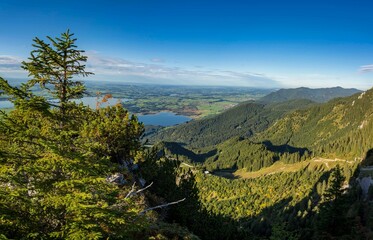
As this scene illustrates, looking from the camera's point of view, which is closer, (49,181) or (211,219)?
(49,181)

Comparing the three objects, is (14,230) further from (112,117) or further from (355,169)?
(355,169)

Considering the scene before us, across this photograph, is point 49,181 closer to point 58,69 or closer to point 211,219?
point 58,69

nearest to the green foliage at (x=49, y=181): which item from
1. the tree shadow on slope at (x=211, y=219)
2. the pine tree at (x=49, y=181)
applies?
the pine tree at (x=49, y=181)

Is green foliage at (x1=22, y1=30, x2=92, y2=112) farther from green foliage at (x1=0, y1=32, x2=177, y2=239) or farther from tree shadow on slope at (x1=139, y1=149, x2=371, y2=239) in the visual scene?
tree shadow on slope at (x1=139, y1=149, x2=371, y2=239)

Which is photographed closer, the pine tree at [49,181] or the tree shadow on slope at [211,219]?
the pine tree at [49,181]

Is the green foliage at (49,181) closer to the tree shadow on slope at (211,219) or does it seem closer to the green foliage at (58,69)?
the green foliage at (58,69)

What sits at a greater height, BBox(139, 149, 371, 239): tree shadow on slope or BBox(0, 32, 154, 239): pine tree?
BBox(0, 32, 154, 239): pine tree

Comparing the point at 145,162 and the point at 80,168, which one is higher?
the point at 80,168

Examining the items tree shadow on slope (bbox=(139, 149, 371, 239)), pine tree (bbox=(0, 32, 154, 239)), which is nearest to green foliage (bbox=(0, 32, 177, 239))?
pine tree (bbox=(0, 32, 154, 239))

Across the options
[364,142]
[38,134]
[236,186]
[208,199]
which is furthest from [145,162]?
[364,142]

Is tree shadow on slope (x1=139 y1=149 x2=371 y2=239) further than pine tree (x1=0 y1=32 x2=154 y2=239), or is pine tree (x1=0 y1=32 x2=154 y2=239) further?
tree shadow on slope (x1=139 y1=149 x2=371 y2=239)

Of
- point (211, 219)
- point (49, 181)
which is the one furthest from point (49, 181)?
point (211, 219)

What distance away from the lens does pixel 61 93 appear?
62.7 ft

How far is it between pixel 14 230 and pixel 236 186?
633ft
